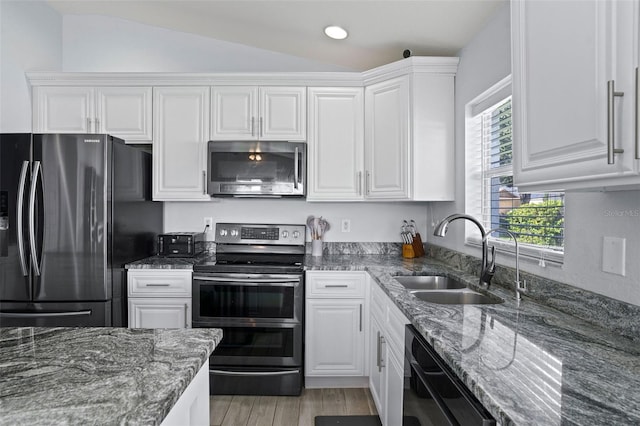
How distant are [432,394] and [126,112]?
281cm

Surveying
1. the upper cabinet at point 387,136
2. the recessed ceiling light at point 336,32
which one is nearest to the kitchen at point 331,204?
the upper cabinet at point 387,136

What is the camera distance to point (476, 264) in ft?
7.01

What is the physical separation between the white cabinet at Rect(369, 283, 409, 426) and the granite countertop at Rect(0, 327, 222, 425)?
0.91 metres

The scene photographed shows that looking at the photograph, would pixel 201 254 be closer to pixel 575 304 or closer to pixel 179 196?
pixel 179 196

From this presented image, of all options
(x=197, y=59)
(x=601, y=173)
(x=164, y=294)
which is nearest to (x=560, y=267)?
(x=601, y=173)

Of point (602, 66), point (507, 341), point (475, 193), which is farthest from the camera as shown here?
point (475, 193)

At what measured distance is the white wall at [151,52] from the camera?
10.3ft

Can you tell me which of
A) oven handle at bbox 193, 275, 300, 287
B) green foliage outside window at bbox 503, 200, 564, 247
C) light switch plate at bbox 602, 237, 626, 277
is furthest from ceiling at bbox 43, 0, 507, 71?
oven handle at bbox 193, 275, 300, 287

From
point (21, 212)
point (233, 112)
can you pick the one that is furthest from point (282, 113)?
point (21, 212)

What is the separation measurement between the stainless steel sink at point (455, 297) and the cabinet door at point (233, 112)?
5.59ft

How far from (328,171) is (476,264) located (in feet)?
4.07

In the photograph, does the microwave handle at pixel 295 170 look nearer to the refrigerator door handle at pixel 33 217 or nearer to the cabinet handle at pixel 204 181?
the cabinet handle at pixel 204 181

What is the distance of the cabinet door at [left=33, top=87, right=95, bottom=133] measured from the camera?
111 inches

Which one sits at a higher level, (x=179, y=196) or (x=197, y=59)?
(x=197, y=59)
